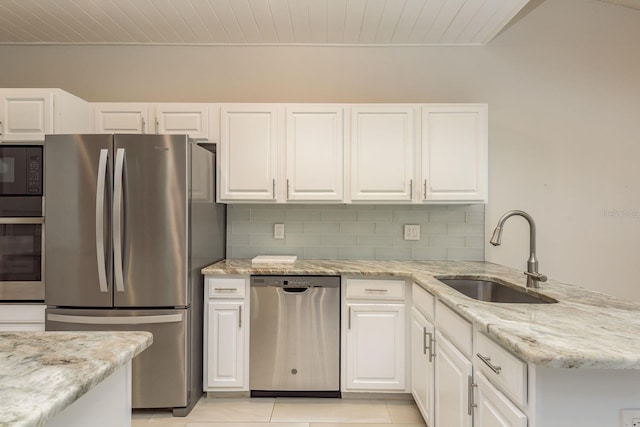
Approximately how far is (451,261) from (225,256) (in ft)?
6.06

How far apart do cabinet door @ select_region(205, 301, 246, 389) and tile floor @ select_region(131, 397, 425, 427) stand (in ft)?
0.48

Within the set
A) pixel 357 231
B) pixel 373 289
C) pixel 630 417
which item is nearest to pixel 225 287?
pixel 373 289

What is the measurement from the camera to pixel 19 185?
2.31 metres

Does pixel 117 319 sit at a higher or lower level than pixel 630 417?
lower

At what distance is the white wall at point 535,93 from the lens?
297 cm

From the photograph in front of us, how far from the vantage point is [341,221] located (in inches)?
120

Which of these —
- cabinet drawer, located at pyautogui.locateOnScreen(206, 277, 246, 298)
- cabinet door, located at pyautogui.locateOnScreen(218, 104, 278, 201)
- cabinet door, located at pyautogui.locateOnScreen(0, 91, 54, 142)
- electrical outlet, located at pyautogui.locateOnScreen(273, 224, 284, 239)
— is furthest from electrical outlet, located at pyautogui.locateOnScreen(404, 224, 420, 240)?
cabinet door, located at pyautogui.locateOnScreen(0, 91, 54, 142)

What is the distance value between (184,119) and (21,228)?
4.11 feet

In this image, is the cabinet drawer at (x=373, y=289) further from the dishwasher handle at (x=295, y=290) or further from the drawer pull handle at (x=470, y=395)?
the drawer pull handle at (x=470, y=395)

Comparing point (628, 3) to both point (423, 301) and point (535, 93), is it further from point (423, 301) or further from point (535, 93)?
point (423, 301)

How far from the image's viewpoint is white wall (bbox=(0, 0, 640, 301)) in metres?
2.97

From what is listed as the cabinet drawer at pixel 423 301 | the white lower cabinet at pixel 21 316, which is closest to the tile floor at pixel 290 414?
the cabinet drawer at pixel 423 301

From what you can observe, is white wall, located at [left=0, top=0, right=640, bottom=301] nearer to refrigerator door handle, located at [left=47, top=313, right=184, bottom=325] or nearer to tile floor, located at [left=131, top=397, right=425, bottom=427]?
tile floor, located at [left=131, top=397, right=425, bottom=427]

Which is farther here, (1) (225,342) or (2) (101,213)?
(1) (225,342)
